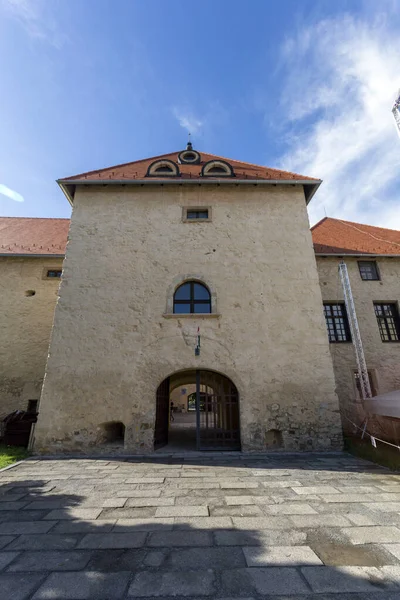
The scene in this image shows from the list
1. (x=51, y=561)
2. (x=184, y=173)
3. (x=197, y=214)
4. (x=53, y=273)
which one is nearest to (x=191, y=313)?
(x=197, y=214)

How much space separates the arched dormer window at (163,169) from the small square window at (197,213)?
1629 mm

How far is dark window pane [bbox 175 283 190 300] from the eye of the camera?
9.22 metres

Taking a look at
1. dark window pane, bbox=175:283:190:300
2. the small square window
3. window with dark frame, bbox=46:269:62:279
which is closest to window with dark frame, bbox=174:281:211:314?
dark window pane, bbox=175:283:190:300

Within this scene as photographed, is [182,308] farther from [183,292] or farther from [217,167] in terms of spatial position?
[217,167]

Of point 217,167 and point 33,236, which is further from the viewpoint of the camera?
point 33,236

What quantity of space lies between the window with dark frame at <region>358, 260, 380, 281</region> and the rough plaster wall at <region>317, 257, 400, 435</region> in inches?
7.0

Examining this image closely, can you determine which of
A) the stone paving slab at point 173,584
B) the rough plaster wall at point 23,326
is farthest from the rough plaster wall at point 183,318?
the stone paving slab at point 173,584

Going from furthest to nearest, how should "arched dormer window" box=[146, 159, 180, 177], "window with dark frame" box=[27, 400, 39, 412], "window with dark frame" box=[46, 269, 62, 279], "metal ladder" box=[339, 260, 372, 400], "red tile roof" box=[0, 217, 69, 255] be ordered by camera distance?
"red tile roof" box=[0, 217, 69, 255]
"window with dark frame" box=[46, 269, 62, 279]
"arched dormer window" box=[146, 159, 180, 177]
"window with dark frame" box=[27, 400, 39, 412]
"metal ladder" box=[339, 260, 372, 400]

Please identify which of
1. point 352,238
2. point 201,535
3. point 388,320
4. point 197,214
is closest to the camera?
point 201,535

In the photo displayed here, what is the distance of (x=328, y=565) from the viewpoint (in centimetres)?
255

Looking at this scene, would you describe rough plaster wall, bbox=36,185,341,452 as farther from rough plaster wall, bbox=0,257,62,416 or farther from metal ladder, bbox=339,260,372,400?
rough plaster wall, bbox=0,257,62,416

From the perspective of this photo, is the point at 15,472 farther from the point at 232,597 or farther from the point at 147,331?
the point at 232,597

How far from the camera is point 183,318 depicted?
28.7ft

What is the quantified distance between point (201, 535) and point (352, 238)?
544 inches
